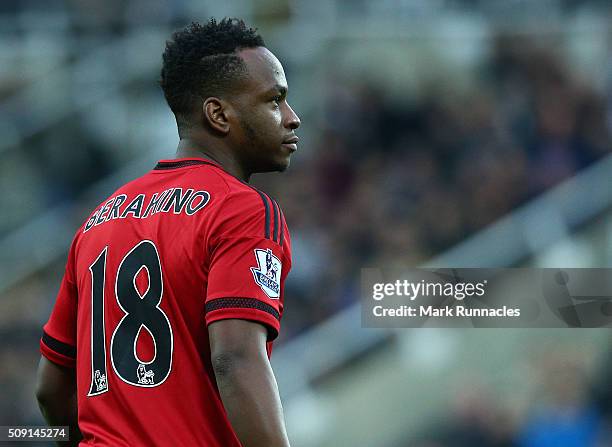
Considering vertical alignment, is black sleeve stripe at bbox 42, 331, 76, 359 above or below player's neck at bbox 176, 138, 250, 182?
below

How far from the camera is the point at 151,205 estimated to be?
7.30ft

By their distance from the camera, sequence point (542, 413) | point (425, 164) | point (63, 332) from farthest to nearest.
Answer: point (425, 164), point (542, 413), point (63, 332)

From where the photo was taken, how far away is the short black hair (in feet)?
7.72

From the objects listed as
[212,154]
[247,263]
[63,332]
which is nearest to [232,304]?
[247,263]

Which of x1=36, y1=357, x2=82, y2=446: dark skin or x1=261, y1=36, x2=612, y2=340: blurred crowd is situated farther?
x1=261, y1=36, x2=612, y2=340: blurred crowd

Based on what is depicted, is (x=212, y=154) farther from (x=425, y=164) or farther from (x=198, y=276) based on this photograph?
(x=425, y=164)

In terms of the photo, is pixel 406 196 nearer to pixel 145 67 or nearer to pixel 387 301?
pixel 387 301

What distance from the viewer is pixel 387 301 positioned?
593 cm

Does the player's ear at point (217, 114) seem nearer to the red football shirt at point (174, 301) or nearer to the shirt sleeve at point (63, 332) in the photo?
the red football shirt at point (174, 301)

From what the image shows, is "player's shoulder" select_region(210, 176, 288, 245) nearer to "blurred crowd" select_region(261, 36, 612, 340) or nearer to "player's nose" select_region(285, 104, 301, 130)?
"player's nose" select_region(285, 104, 301, 130)

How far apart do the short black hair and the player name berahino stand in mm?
245

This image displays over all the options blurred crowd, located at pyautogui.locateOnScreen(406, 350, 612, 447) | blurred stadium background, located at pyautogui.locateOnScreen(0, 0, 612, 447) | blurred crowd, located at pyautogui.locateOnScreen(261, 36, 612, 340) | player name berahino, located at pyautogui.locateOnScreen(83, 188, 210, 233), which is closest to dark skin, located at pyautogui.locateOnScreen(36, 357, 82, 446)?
player name berahino, located at pyautogui.locateOnScreen(83, 188, 210, 233)

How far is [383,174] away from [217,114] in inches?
203

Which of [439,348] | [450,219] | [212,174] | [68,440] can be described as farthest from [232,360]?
[450,219]
